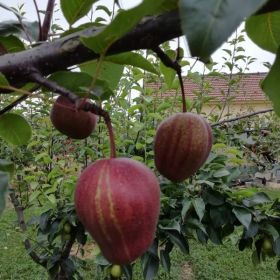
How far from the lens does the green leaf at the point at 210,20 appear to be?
29 centimetres

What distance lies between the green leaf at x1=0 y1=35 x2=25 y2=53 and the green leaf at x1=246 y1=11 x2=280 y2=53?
40 cm

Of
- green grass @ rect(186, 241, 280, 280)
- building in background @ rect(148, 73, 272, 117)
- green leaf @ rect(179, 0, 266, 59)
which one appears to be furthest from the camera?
green grass @ rect(186, 241, 280, 280)

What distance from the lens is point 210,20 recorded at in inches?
11.8

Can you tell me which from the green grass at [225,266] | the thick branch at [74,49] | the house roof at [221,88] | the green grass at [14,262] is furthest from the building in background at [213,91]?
the green grass at [14,262]

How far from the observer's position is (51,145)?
2652 mm

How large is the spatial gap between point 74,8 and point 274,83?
317 mm

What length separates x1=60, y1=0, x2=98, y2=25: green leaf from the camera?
0.62 meters

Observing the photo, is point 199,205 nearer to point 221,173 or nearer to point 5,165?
point 221,173

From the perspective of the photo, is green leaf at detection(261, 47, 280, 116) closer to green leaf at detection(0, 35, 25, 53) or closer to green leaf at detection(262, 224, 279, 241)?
green leaf at detection(0, 35, 25, 53)

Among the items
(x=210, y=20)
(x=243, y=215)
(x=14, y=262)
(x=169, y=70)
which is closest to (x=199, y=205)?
(x=243, y=215)

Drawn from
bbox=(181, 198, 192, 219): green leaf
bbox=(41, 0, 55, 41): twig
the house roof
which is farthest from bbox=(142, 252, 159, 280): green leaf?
bbox=(41, 0, 55, 41): twig

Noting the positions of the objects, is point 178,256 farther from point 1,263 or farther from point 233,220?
point 233,220

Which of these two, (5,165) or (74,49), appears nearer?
(74,49)

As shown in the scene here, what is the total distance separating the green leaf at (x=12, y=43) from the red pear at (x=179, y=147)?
306 mm
